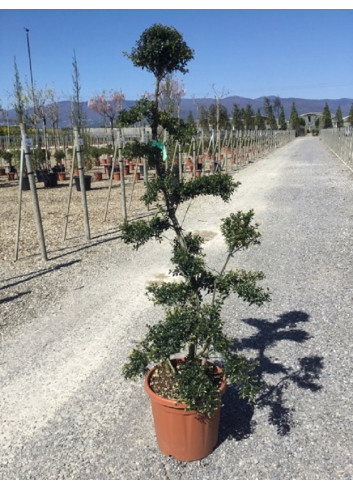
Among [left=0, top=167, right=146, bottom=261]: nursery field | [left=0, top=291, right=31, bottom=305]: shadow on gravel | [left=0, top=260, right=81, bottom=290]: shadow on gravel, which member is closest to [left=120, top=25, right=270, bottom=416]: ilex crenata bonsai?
[left=0, top=291, right=31, bottom=305]: shadow on gravel

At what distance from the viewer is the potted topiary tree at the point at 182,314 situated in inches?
103

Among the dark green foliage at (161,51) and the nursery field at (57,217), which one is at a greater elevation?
the dark green foliage at (161,51)

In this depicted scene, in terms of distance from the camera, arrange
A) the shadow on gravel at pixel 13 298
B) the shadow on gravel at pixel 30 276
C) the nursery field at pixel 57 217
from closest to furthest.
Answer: the shadow on gravel at pixel 13 298 < the shadow on gravel at pixel 30 276 < the nursery field at pixel 57 217

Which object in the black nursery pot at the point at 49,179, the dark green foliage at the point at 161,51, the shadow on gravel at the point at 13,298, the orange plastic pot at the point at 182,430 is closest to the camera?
the dark green foliage at the point at 161,51

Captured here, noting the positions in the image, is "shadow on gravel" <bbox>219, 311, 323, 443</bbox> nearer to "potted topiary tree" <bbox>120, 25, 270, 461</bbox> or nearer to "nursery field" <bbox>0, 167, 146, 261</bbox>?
"potted topiary tree" <bbox>120, 25, 270, 461</bbox>

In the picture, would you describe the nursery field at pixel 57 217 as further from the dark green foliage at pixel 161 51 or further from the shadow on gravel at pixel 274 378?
the dark green foliage at pixel 161 51

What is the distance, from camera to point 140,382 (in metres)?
3.84

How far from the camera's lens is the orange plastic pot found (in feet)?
9.16

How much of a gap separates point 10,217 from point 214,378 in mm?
9802

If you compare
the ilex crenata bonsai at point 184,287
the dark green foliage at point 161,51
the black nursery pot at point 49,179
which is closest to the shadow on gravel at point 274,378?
the ilex crenata bonsai at point 184,287

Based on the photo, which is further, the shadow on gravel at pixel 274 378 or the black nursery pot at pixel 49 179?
the black nursery pot at pixel 49 179

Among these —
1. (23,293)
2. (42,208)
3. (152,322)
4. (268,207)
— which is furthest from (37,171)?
(152,322)

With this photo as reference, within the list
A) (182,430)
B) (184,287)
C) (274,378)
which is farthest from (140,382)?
(184,287)

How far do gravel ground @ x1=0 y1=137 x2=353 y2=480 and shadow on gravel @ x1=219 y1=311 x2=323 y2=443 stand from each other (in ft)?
0.04
